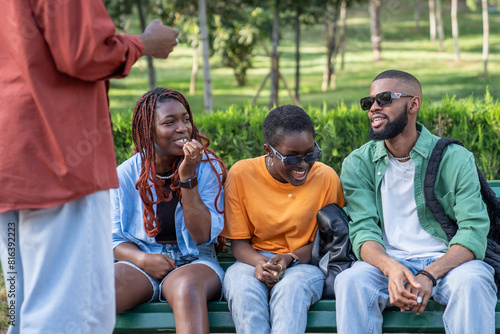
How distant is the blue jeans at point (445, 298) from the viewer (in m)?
2.98

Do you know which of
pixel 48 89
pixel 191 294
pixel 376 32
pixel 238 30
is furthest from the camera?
pixel 376 32

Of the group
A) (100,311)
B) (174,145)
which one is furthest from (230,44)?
(100,311)

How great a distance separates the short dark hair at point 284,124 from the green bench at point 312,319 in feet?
3.09

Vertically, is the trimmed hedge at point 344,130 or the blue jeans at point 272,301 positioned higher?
the trimmed hedge at point 344,130

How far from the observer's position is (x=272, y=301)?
3.19 meters

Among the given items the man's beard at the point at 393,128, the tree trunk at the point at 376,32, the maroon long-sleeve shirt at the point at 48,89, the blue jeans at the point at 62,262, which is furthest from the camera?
the tree trunk at the point at 376,32

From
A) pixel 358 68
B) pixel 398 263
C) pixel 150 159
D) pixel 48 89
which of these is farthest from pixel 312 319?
pixel 358 68

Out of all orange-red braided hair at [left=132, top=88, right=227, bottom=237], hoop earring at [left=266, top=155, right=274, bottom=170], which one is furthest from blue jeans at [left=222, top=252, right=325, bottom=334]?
hoop earring at [left=266, top=155, right=274, bottom=170]

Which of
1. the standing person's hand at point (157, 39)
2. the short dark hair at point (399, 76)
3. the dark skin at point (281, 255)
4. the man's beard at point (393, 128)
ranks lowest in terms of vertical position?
the dark skin at point (281, 255)

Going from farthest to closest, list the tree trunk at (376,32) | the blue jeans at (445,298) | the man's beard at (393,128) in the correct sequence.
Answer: the tree trunk at (376,32), the man's beard at (393,128), the blue jeans at (445,298)

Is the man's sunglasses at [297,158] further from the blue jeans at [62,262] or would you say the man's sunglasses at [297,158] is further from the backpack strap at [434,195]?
the blue jeans at [62,262]

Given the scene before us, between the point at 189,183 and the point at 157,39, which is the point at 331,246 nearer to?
the point at 189,183

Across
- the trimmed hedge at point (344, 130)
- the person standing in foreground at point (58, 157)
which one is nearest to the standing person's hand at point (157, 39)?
the person standing in foreground at point (58, 157)

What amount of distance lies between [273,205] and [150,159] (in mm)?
762
